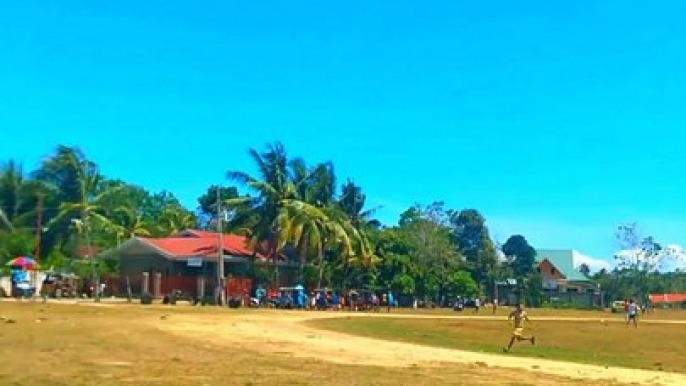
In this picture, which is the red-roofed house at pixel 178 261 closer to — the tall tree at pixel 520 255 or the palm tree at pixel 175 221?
the palm tree at pixel 175 221

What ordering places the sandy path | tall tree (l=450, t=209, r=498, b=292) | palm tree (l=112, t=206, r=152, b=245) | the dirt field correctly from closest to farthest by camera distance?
the dirt field
the sandy path
palm tree (l=112, t=206, r=152, b=245)
tall tree (l=450, t=209, r=498, b=292)

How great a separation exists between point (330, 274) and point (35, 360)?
2389 inches

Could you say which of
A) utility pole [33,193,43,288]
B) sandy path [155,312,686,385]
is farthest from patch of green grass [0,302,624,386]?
utility pole [33,193,43,288]

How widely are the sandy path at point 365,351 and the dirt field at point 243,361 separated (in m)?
0.03

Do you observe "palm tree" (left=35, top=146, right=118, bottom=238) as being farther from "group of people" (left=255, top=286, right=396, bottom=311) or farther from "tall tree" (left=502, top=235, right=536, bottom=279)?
"tall tree" (left=502, top=235, right=536, bottom=279)

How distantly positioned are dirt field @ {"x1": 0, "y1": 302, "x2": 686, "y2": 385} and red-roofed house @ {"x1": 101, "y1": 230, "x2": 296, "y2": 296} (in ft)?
132

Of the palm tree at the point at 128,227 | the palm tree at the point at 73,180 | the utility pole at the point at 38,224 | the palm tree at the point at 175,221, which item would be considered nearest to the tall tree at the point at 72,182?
the palm tree at the point at 73,180

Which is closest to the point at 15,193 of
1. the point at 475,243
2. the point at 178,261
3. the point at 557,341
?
the point at 178,261

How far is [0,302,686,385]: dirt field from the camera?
1642cm

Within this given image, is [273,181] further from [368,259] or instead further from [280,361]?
[280,361]

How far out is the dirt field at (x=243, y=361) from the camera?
16422 millimetres

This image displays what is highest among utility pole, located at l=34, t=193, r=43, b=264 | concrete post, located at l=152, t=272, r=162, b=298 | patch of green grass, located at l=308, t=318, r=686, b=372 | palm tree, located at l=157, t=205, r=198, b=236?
palm tree, located at l=157, t=205, r=198, b=236

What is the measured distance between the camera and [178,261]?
73812mm

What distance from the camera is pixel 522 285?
114 metres
